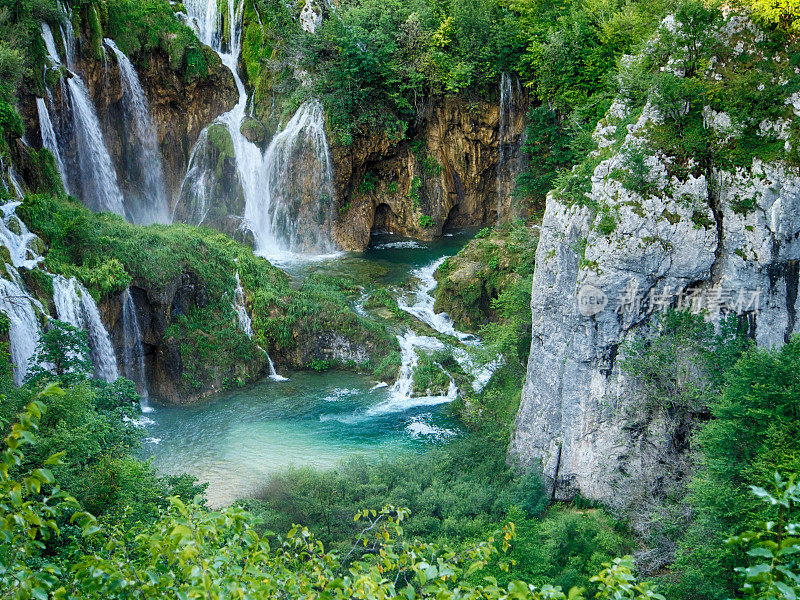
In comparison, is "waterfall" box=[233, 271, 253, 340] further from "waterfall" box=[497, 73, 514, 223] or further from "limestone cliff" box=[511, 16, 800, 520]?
"waterfall" box=[497, 73, 514, 223]

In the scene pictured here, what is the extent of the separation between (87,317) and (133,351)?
7.92ft

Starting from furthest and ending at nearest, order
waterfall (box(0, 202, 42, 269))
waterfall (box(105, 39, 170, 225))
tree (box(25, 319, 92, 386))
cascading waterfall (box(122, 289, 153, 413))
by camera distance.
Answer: waterfall (box(105, 39, 170, 225)), cascading waterfall (box(122, 289, 153, 413)), waterfall (box(0, 202, 42, 269)), tree (box(25, 319, 92, 386))

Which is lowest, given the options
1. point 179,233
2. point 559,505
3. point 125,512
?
point 559,505

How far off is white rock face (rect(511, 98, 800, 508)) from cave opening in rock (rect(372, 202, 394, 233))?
63.4 feet

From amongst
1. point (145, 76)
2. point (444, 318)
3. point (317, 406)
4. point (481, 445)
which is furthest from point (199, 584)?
point (145, 76)

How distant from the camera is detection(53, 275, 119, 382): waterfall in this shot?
1814 cm

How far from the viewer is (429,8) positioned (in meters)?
31.4

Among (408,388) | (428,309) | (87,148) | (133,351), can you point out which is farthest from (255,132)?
(408,388)

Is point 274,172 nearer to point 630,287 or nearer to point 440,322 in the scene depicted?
point 440,322

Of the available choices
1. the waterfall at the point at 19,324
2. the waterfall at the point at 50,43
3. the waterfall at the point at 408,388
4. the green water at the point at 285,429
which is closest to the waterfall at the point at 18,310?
the waterfall at the point at 19,324

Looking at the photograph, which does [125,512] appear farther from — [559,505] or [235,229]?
[235,229]

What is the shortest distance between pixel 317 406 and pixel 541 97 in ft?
57.6

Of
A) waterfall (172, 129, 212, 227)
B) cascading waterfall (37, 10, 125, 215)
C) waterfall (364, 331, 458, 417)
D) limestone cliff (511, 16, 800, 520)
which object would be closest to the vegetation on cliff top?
waterfall (364, 331, 458, 417)

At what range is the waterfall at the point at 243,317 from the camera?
23109 millimetres
